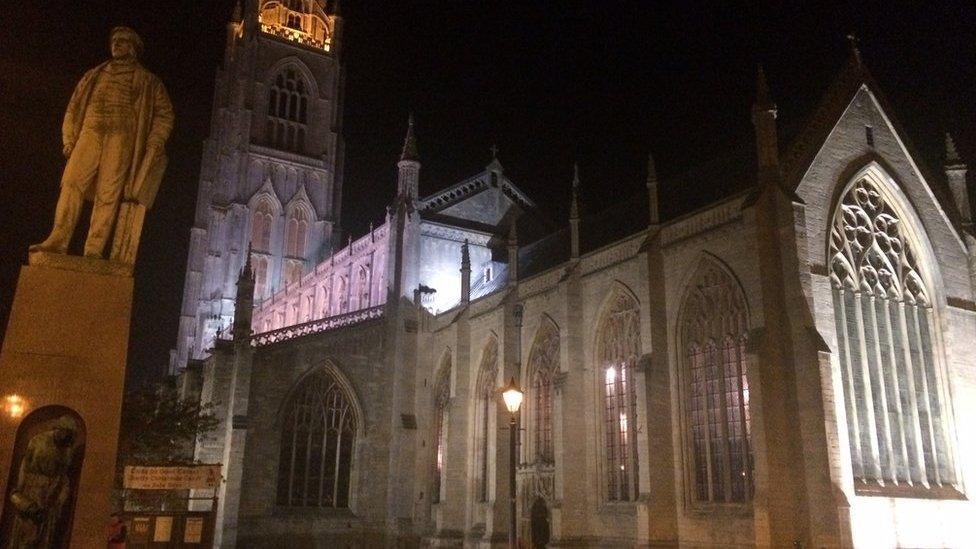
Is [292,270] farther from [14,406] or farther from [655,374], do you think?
[14,406]

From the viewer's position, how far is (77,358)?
798 cm

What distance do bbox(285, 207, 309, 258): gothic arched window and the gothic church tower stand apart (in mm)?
77

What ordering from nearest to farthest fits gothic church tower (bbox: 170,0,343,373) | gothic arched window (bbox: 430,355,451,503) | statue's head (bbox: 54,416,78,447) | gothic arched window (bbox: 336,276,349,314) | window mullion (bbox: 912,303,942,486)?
statue's head (bbox: 54,416,78,447) → window mullion (bbox: 912,303,942,486) → gothic arched window (bbox: 430,355,451,503) → gothic arched window (bbox: 336,276,349,314) → gothic church tower (bbox: 170,0,343,373)

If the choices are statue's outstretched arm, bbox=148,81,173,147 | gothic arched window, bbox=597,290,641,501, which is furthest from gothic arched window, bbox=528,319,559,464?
statue's outstretched arm, bbox=148,81,173,147

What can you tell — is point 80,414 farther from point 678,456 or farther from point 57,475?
point 678,456

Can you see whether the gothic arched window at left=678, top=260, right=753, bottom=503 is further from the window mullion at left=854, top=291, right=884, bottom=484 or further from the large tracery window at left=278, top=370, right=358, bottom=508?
the large tracery window at left=278, top=370, right=358, bottom=508

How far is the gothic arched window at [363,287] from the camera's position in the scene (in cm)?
4606

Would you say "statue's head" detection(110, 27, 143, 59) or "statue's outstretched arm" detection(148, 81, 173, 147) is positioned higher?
"statue's head" detection(110, 27, 143, 59)

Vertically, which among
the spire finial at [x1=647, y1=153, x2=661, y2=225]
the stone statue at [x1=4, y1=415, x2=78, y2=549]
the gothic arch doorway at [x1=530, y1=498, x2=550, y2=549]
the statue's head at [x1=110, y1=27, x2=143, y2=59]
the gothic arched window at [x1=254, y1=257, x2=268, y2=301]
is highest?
the gothic arched window at [x1=254, y1=257, x2=268, y2=301]

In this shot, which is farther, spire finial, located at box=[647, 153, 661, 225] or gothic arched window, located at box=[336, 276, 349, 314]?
gothic arched window, located at box=[336, 276, 349, 314]

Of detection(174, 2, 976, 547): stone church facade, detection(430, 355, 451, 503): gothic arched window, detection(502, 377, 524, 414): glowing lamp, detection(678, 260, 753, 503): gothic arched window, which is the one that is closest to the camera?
detection(502, 377, 524, 414): glowing lamp

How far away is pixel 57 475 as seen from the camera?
759 centimetres

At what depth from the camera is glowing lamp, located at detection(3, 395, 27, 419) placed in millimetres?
7666

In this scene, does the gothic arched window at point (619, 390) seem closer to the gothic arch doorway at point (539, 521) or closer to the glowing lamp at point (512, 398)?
the gothic arch doorway at point (539, 521)
